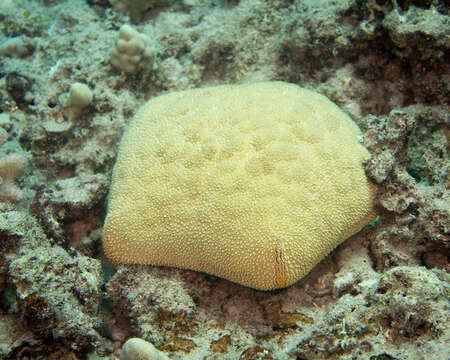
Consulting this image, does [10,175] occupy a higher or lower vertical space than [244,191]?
lower

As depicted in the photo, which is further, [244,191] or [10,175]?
[10,175]

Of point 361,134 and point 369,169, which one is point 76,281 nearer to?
point 369,169

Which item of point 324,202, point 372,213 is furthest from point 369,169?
point 324,202

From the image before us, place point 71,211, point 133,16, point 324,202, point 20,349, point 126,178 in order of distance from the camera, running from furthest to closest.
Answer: point 133,16 → point 71,211 → point 126,178 → point 324,202 → point 20,349

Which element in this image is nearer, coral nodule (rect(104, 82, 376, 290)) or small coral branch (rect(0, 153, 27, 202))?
coral nodule (rect(104, 82, 376, 290))

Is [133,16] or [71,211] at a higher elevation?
[133,16]

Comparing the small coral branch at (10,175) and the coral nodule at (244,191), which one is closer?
the coral nodule at (244,191)

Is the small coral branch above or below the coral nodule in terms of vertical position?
below

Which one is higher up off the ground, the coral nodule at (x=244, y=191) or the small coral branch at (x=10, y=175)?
the coral nodule at (x=244, y=191)
